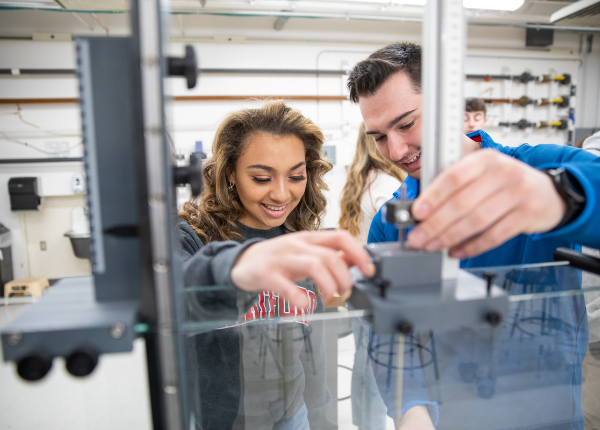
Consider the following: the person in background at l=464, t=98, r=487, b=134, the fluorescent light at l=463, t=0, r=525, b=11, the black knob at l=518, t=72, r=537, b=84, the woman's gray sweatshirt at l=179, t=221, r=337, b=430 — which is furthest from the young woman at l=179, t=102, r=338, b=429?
the black knob at l=518, t=72, r=537, b=84

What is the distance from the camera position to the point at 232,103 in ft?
11.3

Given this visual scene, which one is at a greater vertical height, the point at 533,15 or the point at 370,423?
the point at 533,15

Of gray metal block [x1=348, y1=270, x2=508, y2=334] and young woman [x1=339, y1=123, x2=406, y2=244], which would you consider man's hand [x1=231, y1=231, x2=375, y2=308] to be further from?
young woman [x1=339, y1=123, x2=406, y2=244]

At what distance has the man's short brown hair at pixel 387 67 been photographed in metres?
1.08

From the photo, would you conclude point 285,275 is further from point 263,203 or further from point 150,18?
point 263,203

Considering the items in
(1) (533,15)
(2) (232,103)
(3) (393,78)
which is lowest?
(3) (393,78)

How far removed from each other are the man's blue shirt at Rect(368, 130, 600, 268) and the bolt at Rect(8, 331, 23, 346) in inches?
27.8

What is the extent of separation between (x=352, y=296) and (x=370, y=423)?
12.7 inches

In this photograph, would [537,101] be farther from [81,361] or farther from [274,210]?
[81,361]

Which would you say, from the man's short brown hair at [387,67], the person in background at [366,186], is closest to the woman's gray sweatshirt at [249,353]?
the man's short brown hair at [387,67]

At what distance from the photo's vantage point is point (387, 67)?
42.4 inches

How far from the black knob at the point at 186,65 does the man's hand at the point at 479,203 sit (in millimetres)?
331

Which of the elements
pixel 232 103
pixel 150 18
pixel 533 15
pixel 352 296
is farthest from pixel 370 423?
pixel 533 15

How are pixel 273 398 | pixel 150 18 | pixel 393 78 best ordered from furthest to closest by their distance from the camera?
pixel 393 78, pixel 273 398, pixel 150 18
